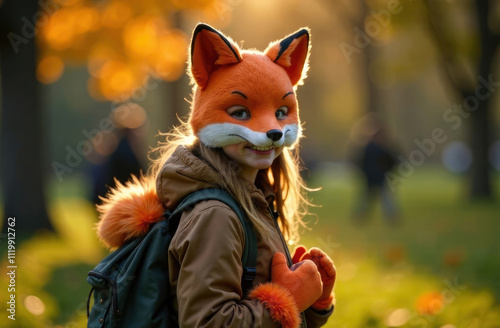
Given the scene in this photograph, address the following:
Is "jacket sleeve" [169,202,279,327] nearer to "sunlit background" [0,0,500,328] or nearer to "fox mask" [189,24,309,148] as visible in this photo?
"fox mask" [189,24,309,148]

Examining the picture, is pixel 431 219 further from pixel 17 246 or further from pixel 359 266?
pixel 17 246

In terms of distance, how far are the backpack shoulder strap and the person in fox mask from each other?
0.09 ft

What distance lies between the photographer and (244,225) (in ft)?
8.23

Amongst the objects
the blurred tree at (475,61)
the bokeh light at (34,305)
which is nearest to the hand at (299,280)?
the bokeh light at (34,305)

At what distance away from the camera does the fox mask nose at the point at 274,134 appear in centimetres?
261

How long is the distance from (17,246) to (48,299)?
3355mm

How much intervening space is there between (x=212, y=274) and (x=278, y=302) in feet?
1.03

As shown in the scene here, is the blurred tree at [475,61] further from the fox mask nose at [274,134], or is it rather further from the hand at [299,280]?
the hand at [299,280]

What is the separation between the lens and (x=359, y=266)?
7.25 meters

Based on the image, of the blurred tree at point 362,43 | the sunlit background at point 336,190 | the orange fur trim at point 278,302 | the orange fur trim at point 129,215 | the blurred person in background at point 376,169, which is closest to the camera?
the orange fur trim at point 278,302

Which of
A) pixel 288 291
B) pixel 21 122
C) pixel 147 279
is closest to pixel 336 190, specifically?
pixel 21 122

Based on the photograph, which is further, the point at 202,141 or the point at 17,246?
the point at 17,246

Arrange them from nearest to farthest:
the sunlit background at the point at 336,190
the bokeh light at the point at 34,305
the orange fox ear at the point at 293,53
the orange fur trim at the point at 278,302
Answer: the orange fur trim at the point at 278,302, the orange fox ear at the point at 293,53, the bokeh light at the point at 34,305, the sunlit background at the point at 336,190

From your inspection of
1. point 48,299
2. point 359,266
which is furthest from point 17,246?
point 359,266
